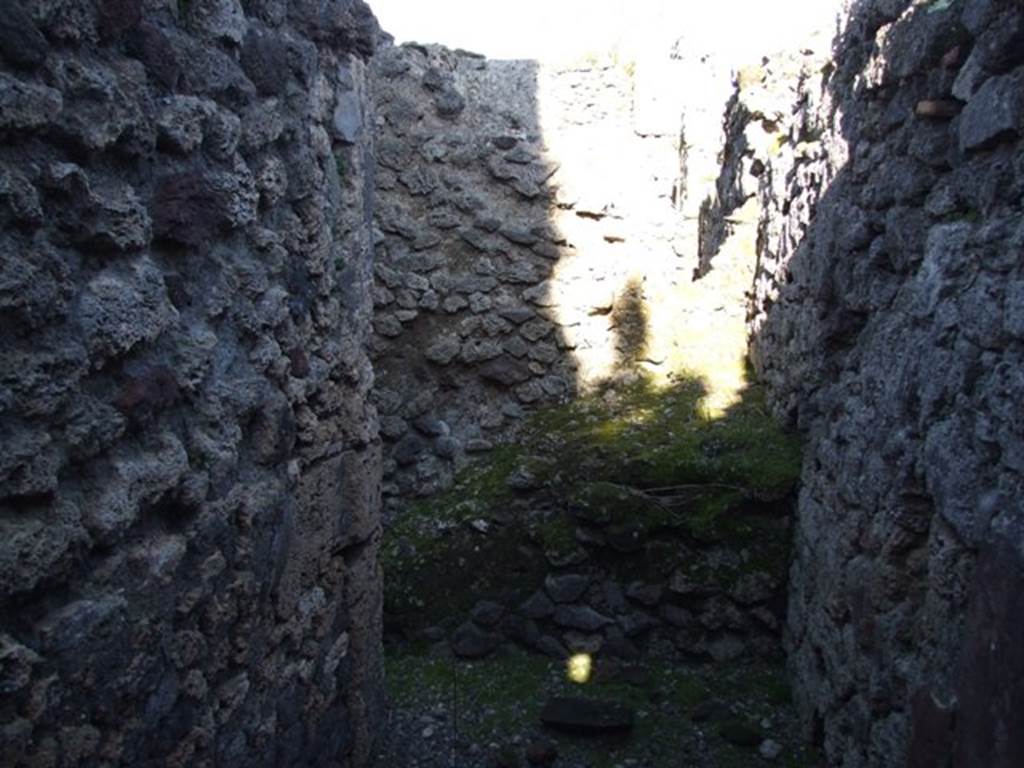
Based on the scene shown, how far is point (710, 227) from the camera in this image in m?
5.73

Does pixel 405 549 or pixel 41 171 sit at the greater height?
pixel 41 171

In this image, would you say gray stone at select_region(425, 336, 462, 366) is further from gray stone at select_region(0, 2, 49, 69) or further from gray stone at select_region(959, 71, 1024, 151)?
gray stone at select_region(0, 2, 49, 69)

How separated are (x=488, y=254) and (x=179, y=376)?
3.49 meters

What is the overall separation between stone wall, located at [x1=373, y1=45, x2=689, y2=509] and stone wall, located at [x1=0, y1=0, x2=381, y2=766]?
2039 mm

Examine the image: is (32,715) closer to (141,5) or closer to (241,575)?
(241,575)

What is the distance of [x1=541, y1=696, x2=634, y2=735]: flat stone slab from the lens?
10.9 feet

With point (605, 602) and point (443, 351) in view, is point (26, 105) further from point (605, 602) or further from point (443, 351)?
point (443, 351)

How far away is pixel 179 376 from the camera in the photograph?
175 cm

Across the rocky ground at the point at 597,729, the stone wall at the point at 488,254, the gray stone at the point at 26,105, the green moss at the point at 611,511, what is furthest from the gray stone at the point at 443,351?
the gray stone at the point at 26,105

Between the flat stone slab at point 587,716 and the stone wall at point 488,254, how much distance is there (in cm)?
140

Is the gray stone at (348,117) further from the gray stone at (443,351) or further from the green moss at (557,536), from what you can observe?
the gray stone at (443,351)

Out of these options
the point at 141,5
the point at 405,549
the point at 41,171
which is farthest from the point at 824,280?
the point at 41,171

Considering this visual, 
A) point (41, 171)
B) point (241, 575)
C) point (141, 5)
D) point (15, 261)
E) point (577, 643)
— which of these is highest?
point (141, 5)

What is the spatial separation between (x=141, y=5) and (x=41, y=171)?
46 centimetres
